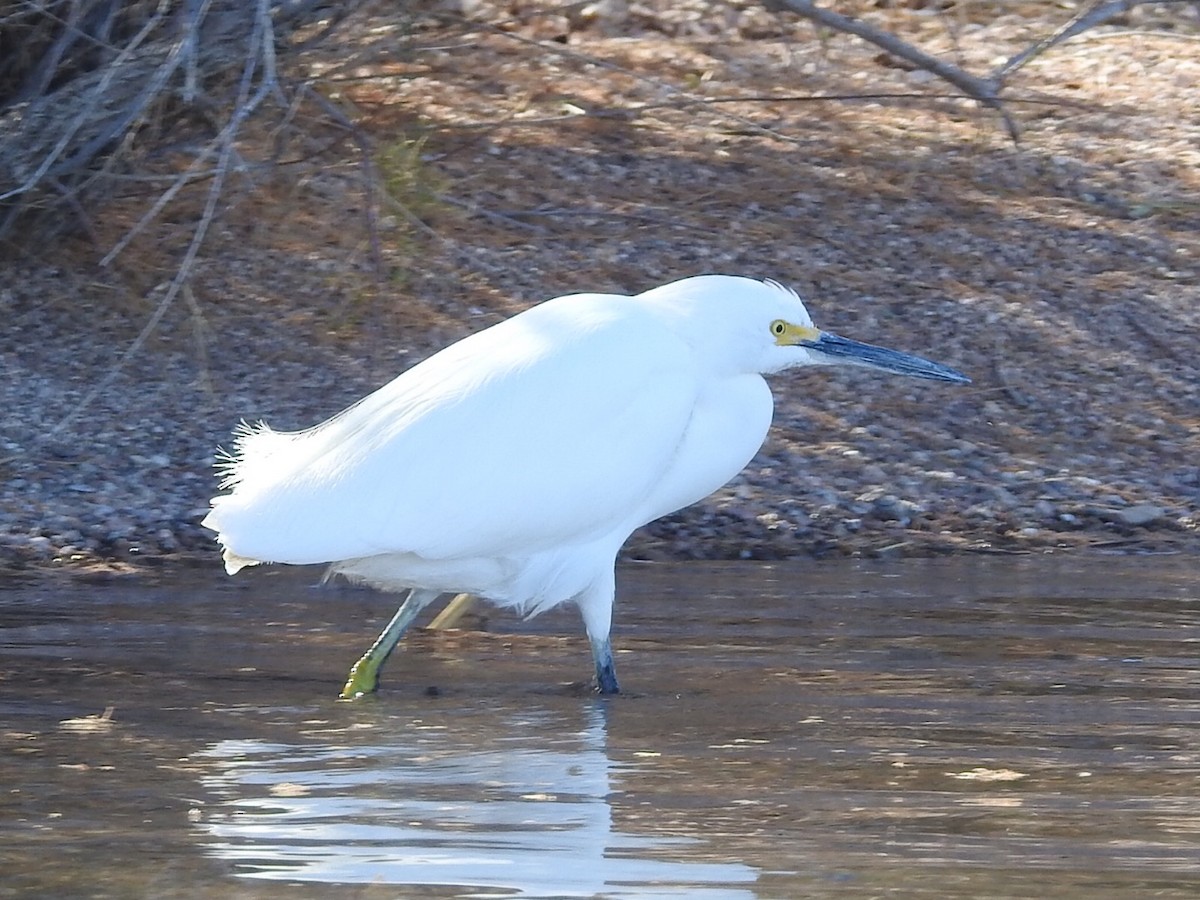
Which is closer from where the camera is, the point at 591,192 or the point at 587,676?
the point at 587,676

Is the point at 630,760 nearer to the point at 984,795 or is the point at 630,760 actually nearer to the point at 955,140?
the point at 984,795

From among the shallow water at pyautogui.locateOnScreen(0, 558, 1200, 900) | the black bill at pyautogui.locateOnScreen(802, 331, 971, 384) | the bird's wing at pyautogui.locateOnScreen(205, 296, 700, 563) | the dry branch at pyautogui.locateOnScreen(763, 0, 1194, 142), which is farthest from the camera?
the dry branch at pyautogui.locateOnScreen(763, 0, 1194, 142)

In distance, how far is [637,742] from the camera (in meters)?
4.75

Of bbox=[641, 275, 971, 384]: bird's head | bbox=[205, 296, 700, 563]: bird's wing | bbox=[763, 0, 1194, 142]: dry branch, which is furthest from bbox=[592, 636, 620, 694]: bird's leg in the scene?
bbox=[763, 0, 1194, 142]: dry branch

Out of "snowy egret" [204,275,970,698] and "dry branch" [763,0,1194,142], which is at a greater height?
"dry branch" [763,0,1194,142]

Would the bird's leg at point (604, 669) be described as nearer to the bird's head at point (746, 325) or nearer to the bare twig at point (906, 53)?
the bird's head at point (746, 325)

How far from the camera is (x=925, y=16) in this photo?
41.2 feet

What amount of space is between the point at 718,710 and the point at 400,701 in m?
0.85

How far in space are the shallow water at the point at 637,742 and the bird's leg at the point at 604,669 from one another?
10 cm

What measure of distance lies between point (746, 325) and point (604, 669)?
1.08 metres

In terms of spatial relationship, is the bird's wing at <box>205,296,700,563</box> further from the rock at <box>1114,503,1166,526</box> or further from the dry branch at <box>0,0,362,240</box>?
the rock at <box>1114,503,1166,526</box>

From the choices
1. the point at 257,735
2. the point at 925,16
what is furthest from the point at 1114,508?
the point at 925,16

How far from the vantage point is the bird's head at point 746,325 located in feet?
18.9

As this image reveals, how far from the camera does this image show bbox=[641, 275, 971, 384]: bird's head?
5.77 meters
